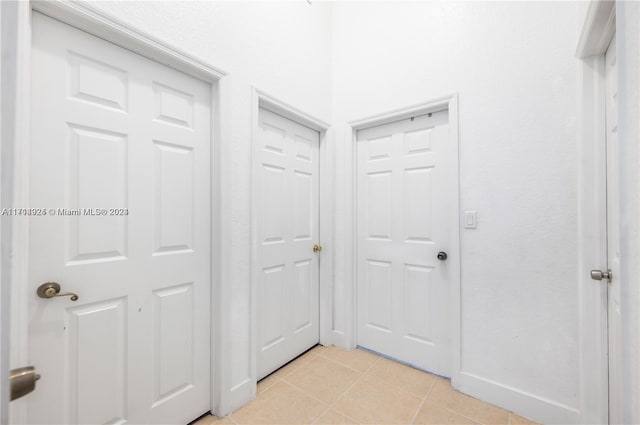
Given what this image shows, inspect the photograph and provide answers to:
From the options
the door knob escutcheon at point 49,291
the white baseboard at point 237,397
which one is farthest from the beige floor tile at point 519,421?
the door knob escutcheon at point 49,291

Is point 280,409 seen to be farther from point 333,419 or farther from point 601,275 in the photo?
point 601,275

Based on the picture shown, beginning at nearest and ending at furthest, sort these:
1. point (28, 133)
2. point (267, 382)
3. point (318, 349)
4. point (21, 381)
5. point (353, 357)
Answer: point (21, 381) → point (28, 133) → point (267, 382) → point (353, 357) → point (318, 349)

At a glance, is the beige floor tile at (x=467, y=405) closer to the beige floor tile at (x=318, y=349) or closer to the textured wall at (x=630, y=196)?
the beige floor tile at (x=318, y=349)

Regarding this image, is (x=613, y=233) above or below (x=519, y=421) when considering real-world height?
above

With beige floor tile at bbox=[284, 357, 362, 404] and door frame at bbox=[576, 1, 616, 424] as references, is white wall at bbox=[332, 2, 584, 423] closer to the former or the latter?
door frame at bbox=[576, 1, 616, 424]

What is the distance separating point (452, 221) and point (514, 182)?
41 cm

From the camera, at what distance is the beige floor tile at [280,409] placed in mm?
1488

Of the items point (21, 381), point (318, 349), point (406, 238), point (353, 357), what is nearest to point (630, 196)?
point (21, 381)

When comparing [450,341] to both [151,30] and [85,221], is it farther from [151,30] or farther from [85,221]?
[151,30]

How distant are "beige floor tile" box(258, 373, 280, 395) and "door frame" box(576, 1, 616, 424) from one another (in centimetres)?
173

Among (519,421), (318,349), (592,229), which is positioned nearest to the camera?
(592,229)

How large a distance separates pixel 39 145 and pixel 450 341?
8.08 ft

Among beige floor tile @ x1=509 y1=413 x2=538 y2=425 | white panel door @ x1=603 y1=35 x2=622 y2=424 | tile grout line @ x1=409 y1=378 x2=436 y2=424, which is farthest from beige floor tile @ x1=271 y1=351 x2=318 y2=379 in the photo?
white panel door @ x1=603 y1=35 x2=622 y2=424

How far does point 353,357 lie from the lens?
7.02 ft
